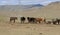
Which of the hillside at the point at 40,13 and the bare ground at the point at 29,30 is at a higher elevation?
the hillside at the point at 40,13

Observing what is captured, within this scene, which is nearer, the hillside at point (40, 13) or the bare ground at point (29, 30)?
the bare ground at point (29, 30)

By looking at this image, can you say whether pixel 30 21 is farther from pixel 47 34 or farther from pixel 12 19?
pixel 47 34

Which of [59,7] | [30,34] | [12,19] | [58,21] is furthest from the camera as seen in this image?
[59,7]

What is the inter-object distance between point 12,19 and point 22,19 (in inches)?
99.9

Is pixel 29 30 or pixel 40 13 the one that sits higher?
pixel 40 13

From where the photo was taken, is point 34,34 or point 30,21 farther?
point 30,21

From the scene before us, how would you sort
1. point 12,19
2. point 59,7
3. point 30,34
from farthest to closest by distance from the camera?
point 59,7 < point 12,19 < point 30,34

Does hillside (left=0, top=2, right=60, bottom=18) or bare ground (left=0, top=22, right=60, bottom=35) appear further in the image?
hillside (left=0, top=2, right=60, bottom=18)

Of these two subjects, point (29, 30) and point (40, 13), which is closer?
point (29, 30)

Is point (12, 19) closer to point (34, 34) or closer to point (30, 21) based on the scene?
point (30, 21)

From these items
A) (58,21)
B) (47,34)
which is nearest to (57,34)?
(47,34)

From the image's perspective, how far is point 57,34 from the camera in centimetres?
2011

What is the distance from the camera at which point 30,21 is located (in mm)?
32969

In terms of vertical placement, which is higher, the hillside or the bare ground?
the hillside
